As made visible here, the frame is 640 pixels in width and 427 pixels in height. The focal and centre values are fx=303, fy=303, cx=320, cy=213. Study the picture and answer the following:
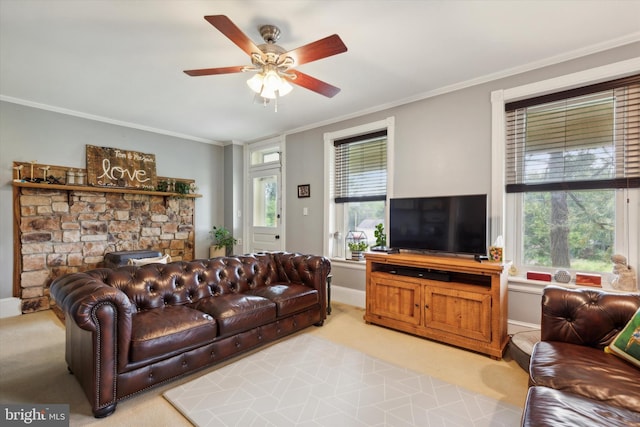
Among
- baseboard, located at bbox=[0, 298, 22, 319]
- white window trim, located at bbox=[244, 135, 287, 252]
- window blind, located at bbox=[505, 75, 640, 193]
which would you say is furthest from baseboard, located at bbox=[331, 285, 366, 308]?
baseboard, located at bbox=[0, 298, 22, 319]

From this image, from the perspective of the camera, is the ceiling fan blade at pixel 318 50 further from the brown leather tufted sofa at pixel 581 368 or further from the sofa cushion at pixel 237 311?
the brown leather tufted sofa at pixel 581 368

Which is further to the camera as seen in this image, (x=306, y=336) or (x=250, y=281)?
(x=250, y=281)

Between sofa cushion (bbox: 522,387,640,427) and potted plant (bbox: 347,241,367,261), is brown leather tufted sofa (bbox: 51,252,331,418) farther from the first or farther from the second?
sofa cushion (bbox: 522,387,640,427)

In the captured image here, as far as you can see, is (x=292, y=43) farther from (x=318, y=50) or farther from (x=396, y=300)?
(x=396, y=300)

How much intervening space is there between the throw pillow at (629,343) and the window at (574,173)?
122 cm

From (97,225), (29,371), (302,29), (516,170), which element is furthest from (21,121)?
(516,170)

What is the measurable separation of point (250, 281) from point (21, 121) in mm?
3518

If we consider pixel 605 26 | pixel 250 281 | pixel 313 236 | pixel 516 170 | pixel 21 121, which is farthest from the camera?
pixel 313 236

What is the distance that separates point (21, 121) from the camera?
374 centimetres

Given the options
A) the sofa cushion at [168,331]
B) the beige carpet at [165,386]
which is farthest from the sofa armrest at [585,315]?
the sofa cushion at [168,331]

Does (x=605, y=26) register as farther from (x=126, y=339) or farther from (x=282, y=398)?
(x=126, y=339)

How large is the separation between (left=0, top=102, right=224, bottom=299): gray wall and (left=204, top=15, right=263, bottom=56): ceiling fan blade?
140 inches

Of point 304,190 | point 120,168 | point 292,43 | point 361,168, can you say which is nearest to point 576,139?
point 361,168

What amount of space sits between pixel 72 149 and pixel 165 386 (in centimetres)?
366
